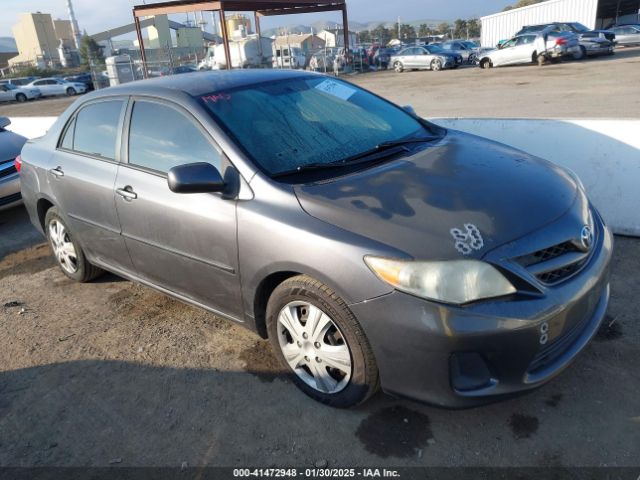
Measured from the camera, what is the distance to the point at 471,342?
7.34 feet

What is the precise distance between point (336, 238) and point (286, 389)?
3.54 ft

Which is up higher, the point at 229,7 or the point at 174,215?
the point at 229,7

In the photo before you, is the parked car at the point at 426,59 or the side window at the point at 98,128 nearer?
the side window at the point at 98,128

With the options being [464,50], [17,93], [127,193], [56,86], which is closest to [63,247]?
[127,193]

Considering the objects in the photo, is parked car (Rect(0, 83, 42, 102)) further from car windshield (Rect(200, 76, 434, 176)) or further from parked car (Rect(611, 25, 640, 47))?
car windshield (Rect(200, 76, 434, 176))

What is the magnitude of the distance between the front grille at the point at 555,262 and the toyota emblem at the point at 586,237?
0.04 meters

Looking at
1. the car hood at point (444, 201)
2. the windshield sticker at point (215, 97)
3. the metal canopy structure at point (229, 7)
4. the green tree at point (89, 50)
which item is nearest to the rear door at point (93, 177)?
the windshield sticker at point (215, 97)

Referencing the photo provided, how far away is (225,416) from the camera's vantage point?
2.87 metres

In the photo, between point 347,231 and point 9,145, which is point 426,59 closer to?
point 9,145

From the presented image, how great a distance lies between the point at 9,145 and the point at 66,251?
3.65 metres

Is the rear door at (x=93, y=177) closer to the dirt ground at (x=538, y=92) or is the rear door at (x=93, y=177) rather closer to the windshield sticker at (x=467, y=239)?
the windshield sticker at (x=467, y=239)

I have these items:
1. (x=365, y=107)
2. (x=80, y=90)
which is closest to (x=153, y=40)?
(x=80, y=90)

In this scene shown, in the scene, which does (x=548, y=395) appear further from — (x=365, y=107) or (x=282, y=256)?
(x=365, y=107)

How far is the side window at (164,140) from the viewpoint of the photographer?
3133mm
